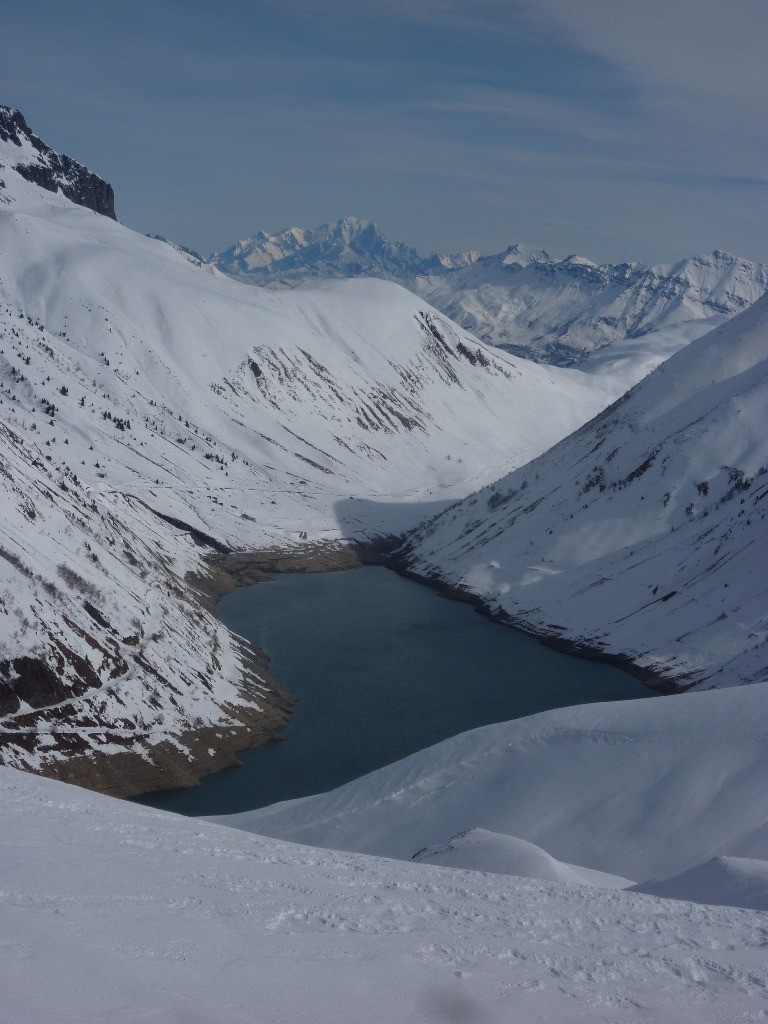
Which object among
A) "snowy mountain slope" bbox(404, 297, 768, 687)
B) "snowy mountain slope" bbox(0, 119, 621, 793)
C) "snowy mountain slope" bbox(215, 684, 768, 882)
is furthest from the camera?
"snowy mountain slope" bbox(404, 297, 768, 687)

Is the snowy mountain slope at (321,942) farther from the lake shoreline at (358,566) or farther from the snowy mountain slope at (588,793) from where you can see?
the lake shoreline at (358,566)

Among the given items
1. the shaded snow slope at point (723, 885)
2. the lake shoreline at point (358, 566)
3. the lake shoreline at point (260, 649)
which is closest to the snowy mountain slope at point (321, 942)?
the shaded snow slope at point (723, 885)

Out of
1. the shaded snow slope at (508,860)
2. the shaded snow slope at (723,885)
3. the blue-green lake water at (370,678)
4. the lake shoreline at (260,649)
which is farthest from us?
the blue-green lake water at (370,678)

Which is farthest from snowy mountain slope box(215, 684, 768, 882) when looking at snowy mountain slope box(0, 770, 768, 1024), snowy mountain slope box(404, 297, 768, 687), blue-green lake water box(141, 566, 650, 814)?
snowy mountain slope box(404, 297, 768, 687)

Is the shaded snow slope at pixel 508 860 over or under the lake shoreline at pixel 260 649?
over

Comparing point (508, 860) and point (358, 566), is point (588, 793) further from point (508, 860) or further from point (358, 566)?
point (358, 566)

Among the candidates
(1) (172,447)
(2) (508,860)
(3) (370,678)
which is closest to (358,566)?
(1) (172,447)

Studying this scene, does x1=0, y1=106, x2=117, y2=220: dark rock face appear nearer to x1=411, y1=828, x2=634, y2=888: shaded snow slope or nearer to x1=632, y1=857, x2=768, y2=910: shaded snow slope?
x1=411, y1=828, x2=634, y2=888: shaded snow slope
